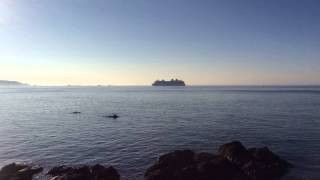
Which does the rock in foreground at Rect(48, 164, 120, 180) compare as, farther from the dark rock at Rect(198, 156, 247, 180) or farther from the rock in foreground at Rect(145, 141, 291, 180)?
the dark rock at Rect(198, 156, 247, 180)

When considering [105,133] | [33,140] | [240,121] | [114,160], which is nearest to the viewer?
[114,160]

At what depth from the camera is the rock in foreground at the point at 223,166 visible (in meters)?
33.0

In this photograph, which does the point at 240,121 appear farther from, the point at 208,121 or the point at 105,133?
the point at 105,133

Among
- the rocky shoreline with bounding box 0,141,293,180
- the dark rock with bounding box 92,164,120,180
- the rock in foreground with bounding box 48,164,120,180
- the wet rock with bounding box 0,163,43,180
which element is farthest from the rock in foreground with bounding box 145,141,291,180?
the wet rock with bounding box 0,163,43,180

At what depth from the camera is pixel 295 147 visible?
46469mm

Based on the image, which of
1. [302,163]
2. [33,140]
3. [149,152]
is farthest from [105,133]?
[302,163]

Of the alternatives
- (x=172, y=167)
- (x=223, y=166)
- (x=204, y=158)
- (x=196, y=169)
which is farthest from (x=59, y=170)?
(x=223, y=166)

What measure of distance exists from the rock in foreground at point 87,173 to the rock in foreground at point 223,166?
3611 millimetres

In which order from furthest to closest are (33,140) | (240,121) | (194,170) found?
(240,121), (33,140), (194,170)

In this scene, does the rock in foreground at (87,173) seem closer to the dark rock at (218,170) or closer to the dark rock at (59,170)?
the dark rock at (59,170)

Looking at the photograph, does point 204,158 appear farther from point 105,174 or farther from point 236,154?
point 105,174

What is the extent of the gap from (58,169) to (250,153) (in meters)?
21.8

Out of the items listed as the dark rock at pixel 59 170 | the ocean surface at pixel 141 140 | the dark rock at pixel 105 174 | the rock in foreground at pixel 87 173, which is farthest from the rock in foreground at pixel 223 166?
the dark rock at pixel 59 170

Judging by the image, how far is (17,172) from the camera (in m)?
35.1
